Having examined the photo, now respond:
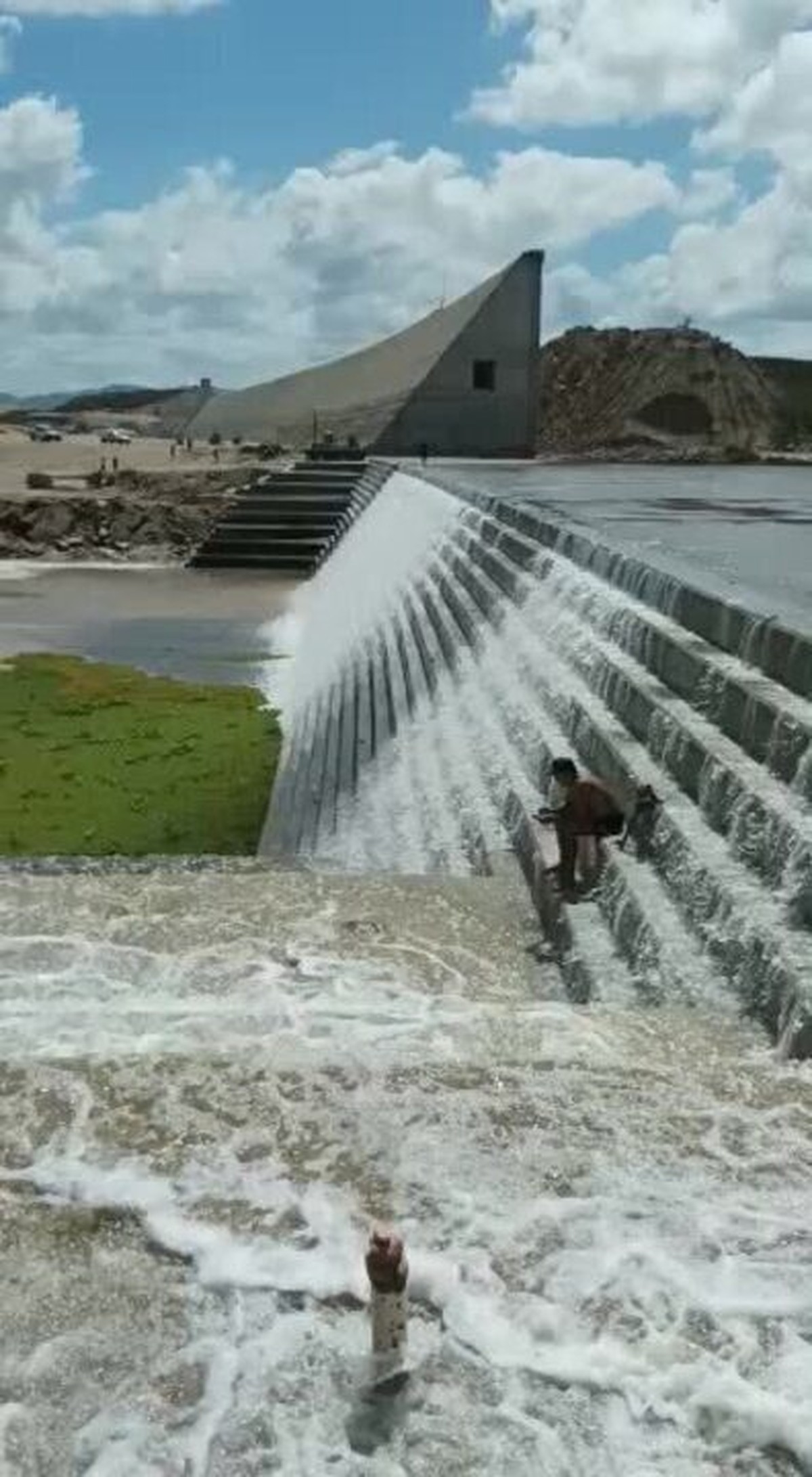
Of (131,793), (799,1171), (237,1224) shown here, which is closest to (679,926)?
(799,1171)

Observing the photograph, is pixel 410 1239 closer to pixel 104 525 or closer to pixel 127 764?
pixel 127 764

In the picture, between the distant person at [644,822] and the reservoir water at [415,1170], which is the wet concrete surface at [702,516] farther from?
the reservoir water at [415,1170]

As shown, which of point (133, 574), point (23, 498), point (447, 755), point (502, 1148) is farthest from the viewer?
point (23, 498)

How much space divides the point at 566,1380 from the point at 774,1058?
1740mm

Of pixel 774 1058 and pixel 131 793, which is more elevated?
pixel 774 1058

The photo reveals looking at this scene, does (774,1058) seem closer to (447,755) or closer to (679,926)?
(679,926)

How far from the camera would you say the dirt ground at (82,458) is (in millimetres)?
46844

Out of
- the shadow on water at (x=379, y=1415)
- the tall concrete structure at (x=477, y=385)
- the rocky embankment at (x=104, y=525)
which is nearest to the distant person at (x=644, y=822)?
the shadow on water at (x=379, y=1415)

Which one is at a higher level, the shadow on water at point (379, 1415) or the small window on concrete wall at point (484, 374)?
the small window on concrete wall at point (484, 374)

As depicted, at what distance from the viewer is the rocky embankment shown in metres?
35.1

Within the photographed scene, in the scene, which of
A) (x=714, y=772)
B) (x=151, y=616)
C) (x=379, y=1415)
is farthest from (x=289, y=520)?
(x=379, y=1415)

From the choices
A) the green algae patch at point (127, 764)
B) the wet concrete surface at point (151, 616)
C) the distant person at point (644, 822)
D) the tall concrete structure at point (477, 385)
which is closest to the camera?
the distant person at point (644, 822)

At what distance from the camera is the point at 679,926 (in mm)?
6195

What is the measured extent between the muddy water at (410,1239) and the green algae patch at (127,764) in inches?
218
